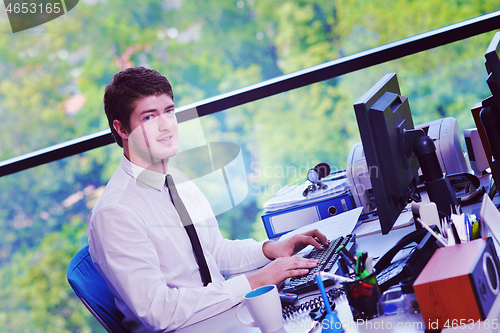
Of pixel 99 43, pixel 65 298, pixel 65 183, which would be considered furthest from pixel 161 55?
pixel 65 298

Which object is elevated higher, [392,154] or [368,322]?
[392,154]

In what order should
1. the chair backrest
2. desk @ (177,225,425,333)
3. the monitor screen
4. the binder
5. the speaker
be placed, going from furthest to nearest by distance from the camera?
the binder → the chair backrest → the monitor screen → desk @ (177,225,425,333) → the speaker

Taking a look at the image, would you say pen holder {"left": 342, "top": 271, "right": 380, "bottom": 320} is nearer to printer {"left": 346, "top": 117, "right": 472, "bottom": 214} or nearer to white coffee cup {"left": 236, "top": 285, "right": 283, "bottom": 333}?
white coffee cup {"left": 236, "top": 285, "right": 283, "bottom": 333}

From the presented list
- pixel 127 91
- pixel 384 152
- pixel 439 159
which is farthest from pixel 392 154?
pixel 127 91

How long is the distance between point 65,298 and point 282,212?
3128 millimetres

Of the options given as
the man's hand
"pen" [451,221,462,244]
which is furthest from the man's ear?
"pen" [451,221,462,244]

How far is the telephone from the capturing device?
2.71 ft

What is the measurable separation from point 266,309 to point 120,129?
2.72 feet

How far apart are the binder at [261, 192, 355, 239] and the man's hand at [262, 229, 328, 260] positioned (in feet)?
Answer: 1.06

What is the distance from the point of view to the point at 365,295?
31.6 inches

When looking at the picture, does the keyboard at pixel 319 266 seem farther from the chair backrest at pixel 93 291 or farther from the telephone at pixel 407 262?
the chair backrest at pixel 93 291

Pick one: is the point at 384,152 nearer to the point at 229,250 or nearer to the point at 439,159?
the point at 439,159

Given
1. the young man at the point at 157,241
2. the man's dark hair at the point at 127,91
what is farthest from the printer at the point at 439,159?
the man's dark hair at the point at 127,91

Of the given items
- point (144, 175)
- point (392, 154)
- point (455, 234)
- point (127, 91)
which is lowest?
point (455, 234)
